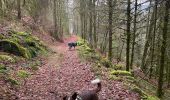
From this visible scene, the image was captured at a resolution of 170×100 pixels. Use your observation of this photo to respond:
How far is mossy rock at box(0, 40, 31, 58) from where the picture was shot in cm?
1727

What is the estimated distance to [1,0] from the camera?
77.9 ft

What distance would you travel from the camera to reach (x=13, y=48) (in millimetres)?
17781

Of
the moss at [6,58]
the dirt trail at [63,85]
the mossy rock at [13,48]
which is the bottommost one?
the dirt trail at [63,85]

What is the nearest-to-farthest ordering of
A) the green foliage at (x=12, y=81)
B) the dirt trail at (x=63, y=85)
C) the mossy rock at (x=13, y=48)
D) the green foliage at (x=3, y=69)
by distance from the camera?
the dirt trail at (x=63, y=85)
the green foliage at (x=12, y=81)
the green foliage at (x=3, y=69)
the mossy rock at (x=13, y=48)

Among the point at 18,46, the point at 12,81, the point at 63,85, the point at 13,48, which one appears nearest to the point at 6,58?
the point at 13,48

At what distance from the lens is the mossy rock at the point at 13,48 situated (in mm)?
17275

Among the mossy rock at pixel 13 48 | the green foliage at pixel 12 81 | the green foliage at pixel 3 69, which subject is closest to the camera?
the green foliage at pixel 12 81

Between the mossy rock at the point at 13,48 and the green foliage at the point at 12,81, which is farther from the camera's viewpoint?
the mossy rock at the point at 13,48

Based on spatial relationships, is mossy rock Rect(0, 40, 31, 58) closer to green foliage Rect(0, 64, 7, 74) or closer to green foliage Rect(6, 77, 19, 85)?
green foliage Rect(0, 64, 7, 74)

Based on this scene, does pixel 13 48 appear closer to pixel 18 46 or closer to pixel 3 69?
pixel 18 46

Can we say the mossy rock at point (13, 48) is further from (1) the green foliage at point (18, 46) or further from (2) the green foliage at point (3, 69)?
(2) the green foliage at point (3, 69)

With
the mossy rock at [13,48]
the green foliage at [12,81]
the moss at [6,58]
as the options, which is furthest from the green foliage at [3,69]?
the mossy rock at [13,48]

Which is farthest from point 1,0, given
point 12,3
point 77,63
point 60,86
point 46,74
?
point 60,86

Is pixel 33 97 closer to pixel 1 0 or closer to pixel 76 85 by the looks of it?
pixel 76 85
